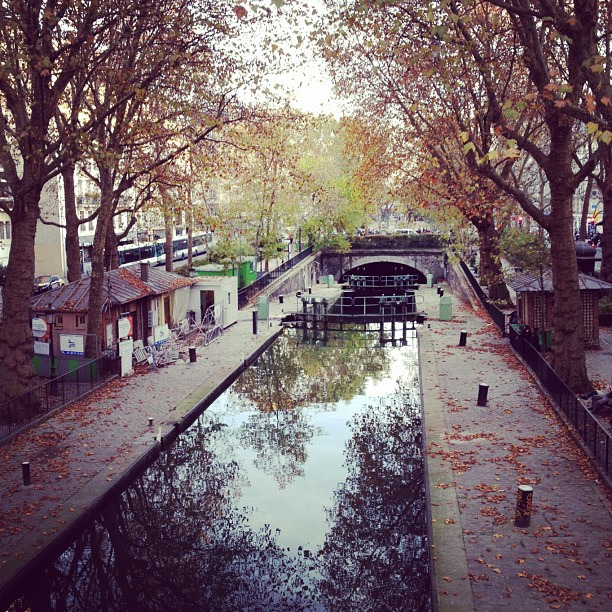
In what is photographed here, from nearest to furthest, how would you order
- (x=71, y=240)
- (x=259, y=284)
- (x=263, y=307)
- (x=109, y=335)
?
(x=109, y=335), (x=71, y=240), (x=263, y=307), (x=259, y=284)

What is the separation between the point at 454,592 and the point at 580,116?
7846 millimetres

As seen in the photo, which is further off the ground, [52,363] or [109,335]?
[109,335]

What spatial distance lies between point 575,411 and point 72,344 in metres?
16.2

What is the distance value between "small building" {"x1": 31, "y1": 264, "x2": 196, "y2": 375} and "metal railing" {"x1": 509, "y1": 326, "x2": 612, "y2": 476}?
546 inches

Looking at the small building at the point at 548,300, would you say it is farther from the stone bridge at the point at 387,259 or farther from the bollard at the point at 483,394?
the stone bridge at the point at 387,259

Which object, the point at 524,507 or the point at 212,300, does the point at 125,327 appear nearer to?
the point at 212,300

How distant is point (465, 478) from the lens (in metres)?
15.6

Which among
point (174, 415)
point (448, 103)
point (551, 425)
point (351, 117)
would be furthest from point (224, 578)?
point (351, 117)

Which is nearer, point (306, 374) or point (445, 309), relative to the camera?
point (306, 374)

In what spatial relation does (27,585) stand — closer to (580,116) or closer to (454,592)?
(454,592)

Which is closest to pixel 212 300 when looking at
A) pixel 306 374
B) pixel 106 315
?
pixel 306 374

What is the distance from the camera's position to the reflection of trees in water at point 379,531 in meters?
12.6

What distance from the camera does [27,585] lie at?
478 inches

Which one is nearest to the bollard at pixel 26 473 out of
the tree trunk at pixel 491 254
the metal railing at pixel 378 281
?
the tree trunk at pixel 491 254
